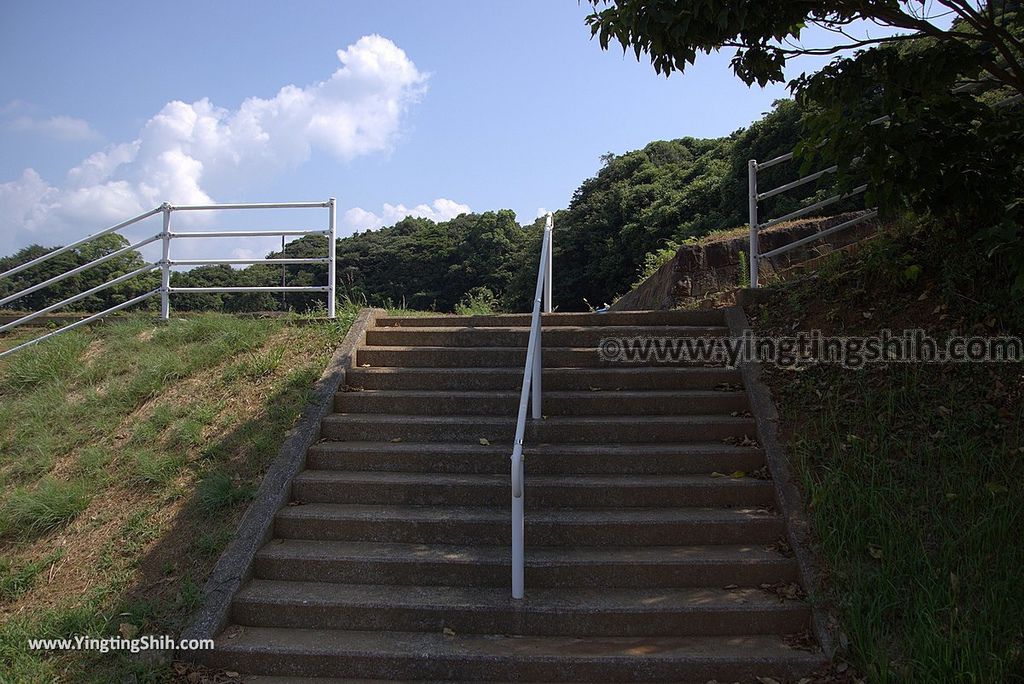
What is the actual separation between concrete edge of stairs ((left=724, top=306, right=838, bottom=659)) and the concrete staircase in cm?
9

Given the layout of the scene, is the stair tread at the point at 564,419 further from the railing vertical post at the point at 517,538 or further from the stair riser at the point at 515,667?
the stair riser at the point at 515,667

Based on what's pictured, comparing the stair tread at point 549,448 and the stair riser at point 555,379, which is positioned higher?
the stair riser at point 555,379

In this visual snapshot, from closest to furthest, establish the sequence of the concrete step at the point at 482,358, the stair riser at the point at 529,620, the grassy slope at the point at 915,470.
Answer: the grassy slope at the point at 915,470 → the stair riser at the point at 529,620 → the concrete step at the point at 482,358

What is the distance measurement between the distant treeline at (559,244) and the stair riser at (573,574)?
6246 mm

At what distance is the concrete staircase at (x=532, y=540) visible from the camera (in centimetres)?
381

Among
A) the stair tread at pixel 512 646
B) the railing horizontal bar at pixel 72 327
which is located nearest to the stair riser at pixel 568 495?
the stair tread at pixel 512 646

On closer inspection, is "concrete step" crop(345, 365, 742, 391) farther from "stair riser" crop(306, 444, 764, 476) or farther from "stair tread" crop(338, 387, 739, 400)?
A: "stair riser" crop(306, 444, 764, 476)

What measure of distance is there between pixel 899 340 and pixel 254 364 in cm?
521

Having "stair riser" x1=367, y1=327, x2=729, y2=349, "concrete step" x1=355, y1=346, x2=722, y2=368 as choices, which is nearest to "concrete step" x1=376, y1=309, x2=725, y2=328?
"stair riser" x1=367, y1=327, x2=729, y2=349

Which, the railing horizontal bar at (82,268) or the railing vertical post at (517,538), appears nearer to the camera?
the railing vertical post at (517,538)

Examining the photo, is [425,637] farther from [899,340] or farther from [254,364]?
[899,340]

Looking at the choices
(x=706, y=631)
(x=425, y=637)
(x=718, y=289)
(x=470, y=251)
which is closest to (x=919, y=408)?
(x=706, y=631)

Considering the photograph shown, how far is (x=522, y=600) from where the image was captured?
4.09 metres

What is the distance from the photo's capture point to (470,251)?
32594 mm
